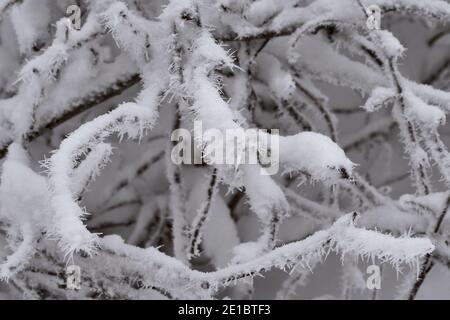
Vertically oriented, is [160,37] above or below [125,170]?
above

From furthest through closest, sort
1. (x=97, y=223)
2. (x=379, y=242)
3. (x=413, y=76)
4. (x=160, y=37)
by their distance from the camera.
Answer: (x=413, y=76), (x=97, y=223), (x=160, y=37), (x=379, y=242)

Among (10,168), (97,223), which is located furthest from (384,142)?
(10,168)

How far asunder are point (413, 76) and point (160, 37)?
465 mm

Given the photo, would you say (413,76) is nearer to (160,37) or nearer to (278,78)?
(278,78)

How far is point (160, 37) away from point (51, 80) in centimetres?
13

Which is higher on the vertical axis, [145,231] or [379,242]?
[379,242]

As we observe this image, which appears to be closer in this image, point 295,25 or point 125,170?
point 295,25

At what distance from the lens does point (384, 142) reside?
0.88 metres

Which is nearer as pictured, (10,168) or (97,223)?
(10,168)

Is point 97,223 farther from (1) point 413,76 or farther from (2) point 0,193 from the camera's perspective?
(1) point 413,76

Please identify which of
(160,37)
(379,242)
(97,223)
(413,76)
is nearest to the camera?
(379,242)

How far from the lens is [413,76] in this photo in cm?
90
